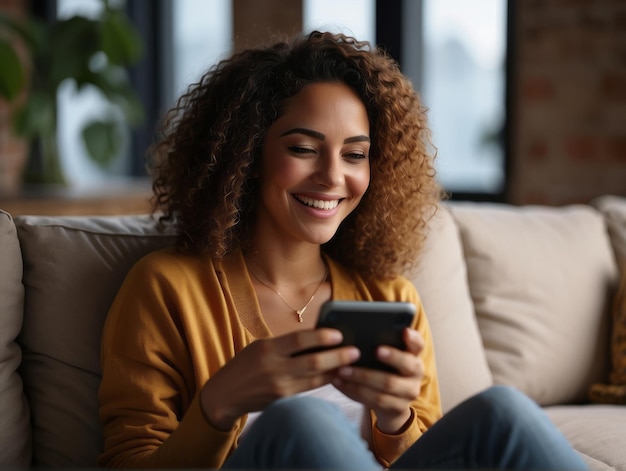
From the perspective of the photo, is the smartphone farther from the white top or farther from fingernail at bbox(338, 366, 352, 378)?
the white top

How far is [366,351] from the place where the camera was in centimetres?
121

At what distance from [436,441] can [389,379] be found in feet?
0.45

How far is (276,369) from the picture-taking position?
1.19 meters

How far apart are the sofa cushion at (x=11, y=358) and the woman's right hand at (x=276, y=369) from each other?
47cm

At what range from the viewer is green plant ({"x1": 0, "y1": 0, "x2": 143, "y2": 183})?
10.9ft

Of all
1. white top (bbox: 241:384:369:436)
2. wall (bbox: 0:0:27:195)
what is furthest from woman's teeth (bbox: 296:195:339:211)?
wall (bbox: 0:0:27:195)

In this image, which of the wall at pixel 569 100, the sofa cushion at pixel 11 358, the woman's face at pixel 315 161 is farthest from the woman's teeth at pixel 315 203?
the wall at pixel 569 100

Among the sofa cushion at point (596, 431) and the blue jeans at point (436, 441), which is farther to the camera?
the sofa cushion at point (596, 431)

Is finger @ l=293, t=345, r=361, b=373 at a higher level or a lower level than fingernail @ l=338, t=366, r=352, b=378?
higher

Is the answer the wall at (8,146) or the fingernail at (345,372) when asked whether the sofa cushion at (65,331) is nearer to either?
the fingernail at (345,372)

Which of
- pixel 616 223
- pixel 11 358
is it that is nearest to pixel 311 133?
pixel 11 358

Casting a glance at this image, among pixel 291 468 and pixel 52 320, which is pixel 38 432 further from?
pixel 291 468

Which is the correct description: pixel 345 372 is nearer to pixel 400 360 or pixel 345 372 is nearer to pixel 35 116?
pixel 400 360

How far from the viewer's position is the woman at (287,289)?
121 centimetres
